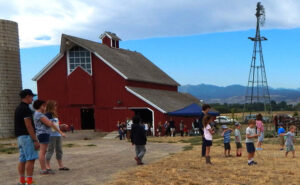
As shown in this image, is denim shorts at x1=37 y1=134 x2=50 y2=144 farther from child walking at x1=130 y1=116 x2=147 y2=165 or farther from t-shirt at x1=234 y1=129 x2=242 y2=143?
t-shirt at x1=234 y1=129 x2=242 y2=143

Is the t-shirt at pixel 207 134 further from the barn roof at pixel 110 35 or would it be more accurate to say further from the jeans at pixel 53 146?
the barn roof at pixel 110 35

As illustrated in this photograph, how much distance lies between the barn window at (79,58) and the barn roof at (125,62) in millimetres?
555

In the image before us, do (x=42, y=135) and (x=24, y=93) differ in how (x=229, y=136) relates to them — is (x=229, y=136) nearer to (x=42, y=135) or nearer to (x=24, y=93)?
(x=42, y=135)

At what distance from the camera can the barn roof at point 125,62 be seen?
31.9 metres

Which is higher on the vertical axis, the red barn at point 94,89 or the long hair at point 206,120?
the red barn at point 94,89

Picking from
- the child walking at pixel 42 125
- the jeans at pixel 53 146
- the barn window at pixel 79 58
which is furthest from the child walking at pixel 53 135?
the barn window at pixel 79 58

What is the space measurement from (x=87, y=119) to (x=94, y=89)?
3056mm

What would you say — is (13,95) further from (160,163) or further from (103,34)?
(160,163)

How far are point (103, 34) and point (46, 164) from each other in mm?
31395

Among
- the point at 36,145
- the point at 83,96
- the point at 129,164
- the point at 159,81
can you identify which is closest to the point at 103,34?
the point at 159,81

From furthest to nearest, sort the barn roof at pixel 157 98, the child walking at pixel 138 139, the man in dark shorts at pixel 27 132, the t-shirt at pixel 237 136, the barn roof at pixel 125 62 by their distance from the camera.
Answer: the barn roof at pixel 125 62 → the barn roof at pixel 157 98 → the t-shirt at pixel 237 136 → the child walking at pixel 138 139 → the man in dark shorts at pixel 27 132

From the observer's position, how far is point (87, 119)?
33938 millimetres

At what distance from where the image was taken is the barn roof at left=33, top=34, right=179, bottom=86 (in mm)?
31859

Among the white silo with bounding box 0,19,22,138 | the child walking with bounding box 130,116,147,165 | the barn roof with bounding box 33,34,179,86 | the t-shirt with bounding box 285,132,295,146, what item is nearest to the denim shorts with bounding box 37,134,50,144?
the child walking with bounding box 130,116,147,165
